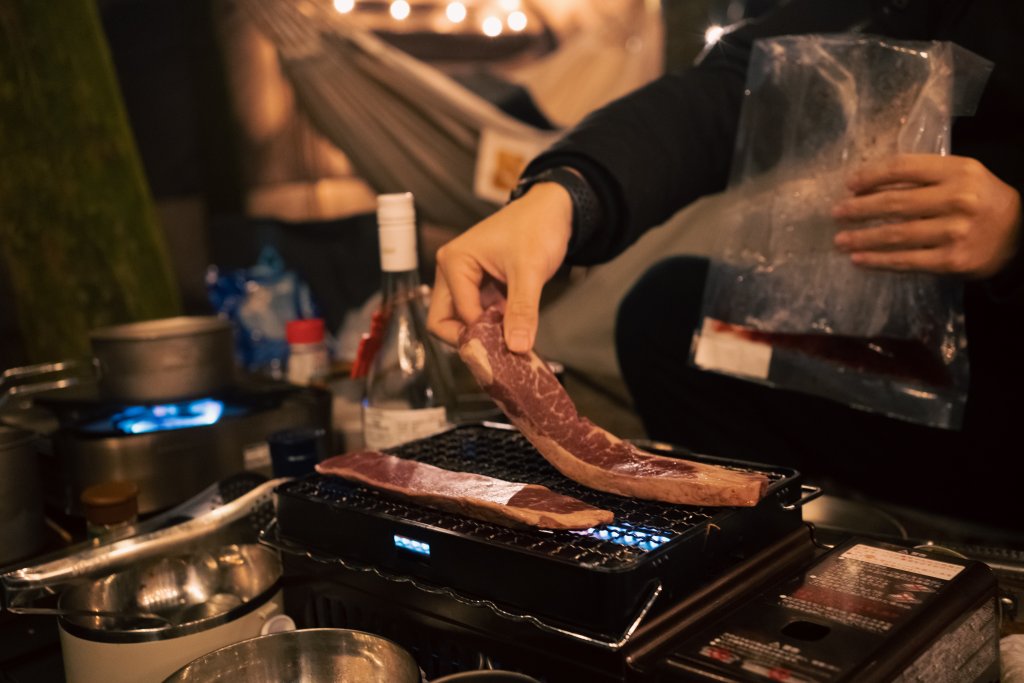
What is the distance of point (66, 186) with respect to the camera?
6.59ft

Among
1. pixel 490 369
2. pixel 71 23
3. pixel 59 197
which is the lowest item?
pixel 490 369

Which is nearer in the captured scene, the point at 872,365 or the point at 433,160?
the point at 872,365

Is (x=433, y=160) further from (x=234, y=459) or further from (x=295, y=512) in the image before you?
(x=295, y=512)

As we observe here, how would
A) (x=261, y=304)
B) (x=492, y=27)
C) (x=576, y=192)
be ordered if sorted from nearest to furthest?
1. (x=576, y=192)
2. (x=261, y=304)
3. (x=492, y=27)

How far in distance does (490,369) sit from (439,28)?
2.21 metres

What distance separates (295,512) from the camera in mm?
909

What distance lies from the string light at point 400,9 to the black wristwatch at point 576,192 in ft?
5.87

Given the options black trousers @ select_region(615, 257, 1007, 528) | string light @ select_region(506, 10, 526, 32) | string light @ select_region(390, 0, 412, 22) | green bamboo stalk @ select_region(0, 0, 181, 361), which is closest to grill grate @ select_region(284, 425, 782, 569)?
black trousers @ select_region(615, 257, 1007, 528)

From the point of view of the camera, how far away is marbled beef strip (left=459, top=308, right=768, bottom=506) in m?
0.80

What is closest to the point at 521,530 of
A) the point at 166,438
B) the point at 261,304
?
the point at 166,438

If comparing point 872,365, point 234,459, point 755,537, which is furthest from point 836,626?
point 234,459

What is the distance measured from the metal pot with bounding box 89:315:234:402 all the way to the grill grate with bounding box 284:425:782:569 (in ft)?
1.69

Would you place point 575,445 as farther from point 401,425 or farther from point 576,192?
point 576,192

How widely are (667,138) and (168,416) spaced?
38.4 inches
